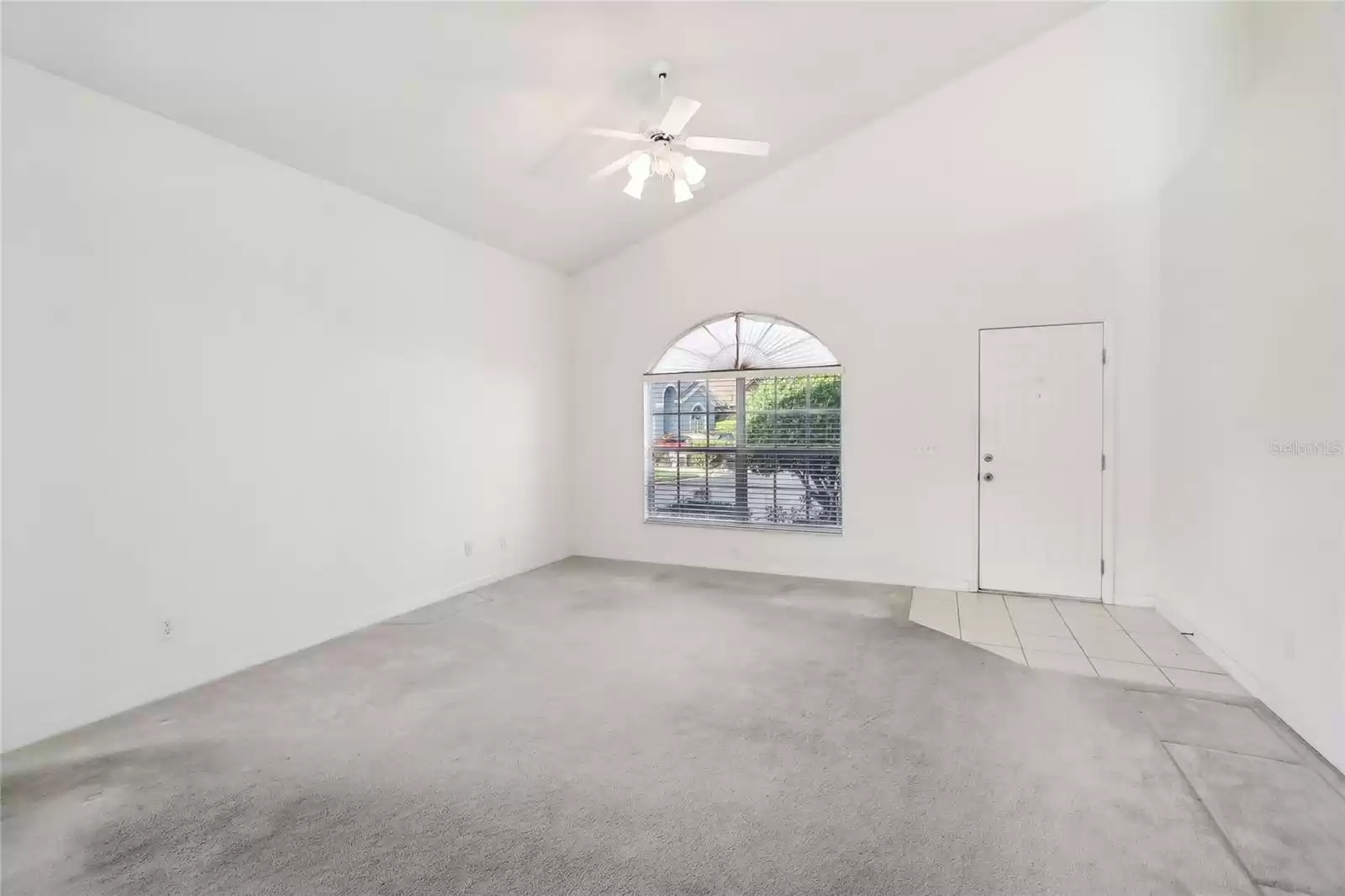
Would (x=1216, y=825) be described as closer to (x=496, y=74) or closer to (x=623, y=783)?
(x=623, y=783)

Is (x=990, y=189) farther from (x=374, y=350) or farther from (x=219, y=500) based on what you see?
(x=219, y=500)

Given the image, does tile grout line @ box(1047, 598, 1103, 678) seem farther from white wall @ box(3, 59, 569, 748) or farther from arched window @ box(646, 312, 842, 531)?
white wall @ box(3, 59, 569, 748)

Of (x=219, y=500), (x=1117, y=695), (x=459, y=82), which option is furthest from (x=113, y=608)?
(x=1117, y=695)

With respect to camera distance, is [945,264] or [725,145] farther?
[945,264]

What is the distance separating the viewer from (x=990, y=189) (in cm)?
450

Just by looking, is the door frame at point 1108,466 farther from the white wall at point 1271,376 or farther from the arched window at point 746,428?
the arched window at point 746,428

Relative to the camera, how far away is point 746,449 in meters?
5.44

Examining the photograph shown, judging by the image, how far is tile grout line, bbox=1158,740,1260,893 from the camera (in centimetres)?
169

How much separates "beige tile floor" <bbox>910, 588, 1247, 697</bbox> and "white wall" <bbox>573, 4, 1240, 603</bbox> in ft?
1.12

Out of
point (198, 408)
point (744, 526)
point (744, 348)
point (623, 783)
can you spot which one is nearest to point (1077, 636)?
point (744, 526)

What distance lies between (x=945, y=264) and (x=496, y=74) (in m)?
3.40

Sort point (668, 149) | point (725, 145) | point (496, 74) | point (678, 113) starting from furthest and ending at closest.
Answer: point (668, 149) → point (725, 145) → point (496, 74) → point (678, 113)

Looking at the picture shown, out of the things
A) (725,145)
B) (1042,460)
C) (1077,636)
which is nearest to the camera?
(725,145)

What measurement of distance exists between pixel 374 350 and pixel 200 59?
1741 millimetres
